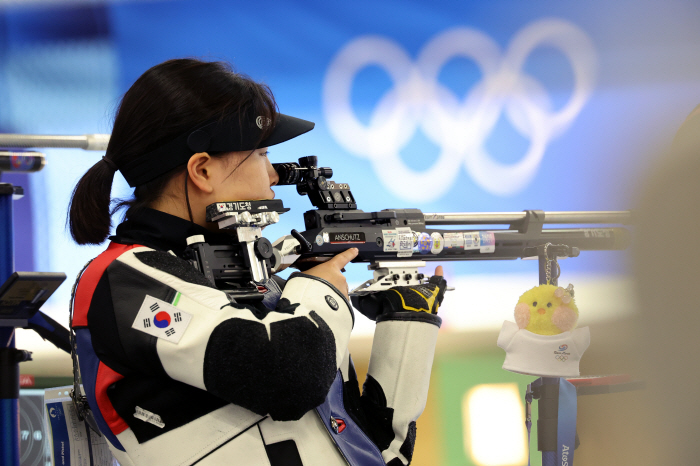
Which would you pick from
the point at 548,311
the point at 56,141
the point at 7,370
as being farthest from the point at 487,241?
the point at 7,370

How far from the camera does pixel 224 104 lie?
979 mm

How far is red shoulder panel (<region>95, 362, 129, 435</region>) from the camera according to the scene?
881 mm

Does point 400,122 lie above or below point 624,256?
above

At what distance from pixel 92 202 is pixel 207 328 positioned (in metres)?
0.36

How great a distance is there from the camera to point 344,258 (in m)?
1.15

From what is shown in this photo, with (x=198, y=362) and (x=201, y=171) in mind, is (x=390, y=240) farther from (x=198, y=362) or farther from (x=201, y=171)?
(x=198, y=362)

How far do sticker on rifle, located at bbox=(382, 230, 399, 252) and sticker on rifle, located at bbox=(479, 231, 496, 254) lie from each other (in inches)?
9.4

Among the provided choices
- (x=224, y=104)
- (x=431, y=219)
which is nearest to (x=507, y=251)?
(x=431, y=219)

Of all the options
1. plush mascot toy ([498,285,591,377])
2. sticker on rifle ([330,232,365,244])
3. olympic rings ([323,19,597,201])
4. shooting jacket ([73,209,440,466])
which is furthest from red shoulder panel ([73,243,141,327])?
olympic rings ([323,19,597,201])

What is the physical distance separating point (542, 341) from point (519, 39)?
5.37ft

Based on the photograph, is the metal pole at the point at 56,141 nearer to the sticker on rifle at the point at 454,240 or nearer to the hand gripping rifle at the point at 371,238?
the hand gripping rifle at the point at 371,238

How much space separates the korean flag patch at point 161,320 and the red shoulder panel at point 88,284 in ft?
0.35

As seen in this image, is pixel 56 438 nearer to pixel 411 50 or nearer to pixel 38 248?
pixel 38 248

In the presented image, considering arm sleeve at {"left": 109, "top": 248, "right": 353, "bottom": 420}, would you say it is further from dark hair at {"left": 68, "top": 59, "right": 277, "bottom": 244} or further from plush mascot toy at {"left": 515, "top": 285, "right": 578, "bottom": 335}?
plush mascot toy at {"left": 515, "top": 285, "right": 578, "bottom": 335}
